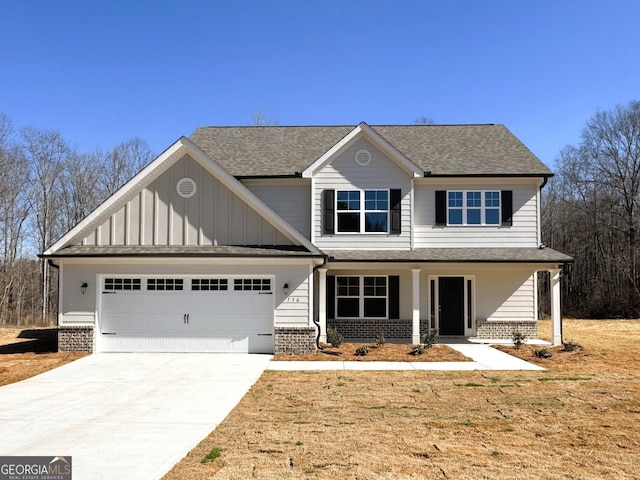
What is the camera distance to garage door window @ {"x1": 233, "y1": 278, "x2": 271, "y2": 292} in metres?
15.5

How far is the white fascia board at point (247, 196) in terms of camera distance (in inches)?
603

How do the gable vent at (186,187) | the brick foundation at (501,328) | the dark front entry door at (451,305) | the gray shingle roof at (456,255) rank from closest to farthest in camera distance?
the gable vent at (186,187), the gray shingle roof at (456,255), the brick foundation at (501,328), the dark front entry door at (451,305)

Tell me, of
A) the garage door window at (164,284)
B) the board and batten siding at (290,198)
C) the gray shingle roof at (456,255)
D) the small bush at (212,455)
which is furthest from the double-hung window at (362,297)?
the small bush at (212,455)

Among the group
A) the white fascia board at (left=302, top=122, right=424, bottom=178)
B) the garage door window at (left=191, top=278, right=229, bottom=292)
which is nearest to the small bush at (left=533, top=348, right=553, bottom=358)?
the white fascia board at (left=302, top=122, right=424, bottom=178)

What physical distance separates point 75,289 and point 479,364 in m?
11.7

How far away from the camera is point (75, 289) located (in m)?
15.3

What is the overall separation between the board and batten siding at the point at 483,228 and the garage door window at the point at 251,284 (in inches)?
237

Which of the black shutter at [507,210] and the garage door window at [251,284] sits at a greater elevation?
the black shutter at [507,210]

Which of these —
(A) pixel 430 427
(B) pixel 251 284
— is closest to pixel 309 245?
(B) pixel 251 284

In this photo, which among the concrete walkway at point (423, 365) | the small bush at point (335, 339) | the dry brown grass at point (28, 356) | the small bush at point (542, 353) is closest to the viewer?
the dry brown grass at point (28, 356)

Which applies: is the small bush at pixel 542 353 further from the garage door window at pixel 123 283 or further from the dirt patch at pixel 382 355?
the garage door window at pixel 123 283

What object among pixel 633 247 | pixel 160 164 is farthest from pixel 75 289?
pixel 633 247

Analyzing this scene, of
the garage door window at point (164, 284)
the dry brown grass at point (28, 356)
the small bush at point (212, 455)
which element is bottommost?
the dry brown grass at point (28, 356)

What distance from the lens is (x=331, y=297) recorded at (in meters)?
18.9
